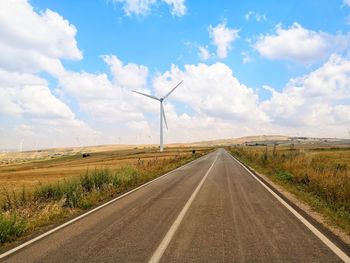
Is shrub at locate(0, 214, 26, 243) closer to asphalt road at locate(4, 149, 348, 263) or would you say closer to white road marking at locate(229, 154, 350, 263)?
asphalt road at locate(4, 149, 348, 263)

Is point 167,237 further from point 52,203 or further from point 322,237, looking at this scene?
point 52,203

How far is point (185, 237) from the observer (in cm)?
782

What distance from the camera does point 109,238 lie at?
311 inches

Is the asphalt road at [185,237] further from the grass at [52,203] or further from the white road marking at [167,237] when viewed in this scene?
the grass at [52,203]

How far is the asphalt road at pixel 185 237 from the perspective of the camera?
6.48 metres

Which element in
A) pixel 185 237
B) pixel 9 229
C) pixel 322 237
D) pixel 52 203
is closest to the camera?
pixel 322 237

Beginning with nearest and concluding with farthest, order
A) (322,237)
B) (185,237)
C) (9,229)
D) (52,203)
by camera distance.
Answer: (322,237) → (185,237) → (9,229) → (52,203)

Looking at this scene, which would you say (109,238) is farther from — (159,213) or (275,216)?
(275,216)

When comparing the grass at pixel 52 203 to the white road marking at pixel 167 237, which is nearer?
the white road marking at pixel 167 237

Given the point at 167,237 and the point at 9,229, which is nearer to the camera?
the point at 167,237

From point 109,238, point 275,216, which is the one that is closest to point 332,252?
point 275,216

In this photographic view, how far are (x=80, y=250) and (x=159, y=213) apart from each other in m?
4.01

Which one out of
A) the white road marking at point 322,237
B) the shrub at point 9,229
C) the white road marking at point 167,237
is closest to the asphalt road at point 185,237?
the white road marking at point 167,237

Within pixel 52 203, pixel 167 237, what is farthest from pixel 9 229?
pixel 52 203
